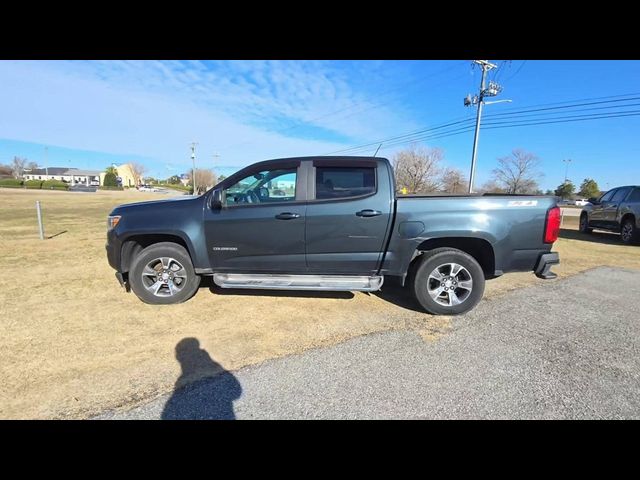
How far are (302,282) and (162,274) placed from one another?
1892 millimetres

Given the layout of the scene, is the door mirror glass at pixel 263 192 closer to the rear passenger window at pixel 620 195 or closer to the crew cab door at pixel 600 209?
the rear passenger window at pixel 620 195

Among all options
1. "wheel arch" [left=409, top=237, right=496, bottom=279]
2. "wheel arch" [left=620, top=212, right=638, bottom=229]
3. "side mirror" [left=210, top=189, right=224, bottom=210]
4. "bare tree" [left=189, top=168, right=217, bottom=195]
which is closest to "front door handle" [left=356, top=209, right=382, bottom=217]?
"wheel arch" [left=409, top=237, right=496, bottom=279]

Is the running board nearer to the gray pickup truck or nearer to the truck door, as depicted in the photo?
the gray pickup truck

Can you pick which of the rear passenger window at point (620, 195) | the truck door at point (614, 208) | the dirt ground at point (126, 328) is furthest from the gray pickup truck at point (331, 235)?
the rear passenger window at point (620, 195)

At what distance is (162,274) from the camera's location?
407 centimetres

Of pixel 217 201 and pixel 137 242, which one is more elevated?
pixel 217 201

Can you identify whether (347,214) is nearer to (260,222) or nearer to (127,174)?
(260,222)

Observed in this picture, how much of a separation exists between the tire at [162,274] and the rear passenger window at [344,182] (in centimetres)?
201

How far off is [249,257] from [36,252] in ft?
19.3

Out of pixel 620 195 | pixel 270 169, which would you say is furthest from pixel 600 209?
pixel 270 169
